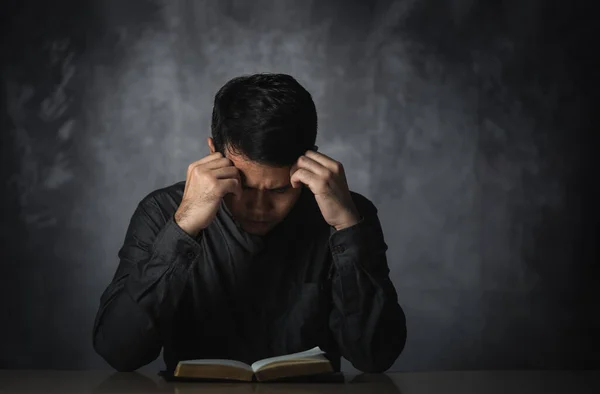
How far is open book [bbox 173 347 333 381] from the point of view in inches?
57.7

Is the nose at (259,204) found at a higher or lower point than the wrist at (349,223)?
higher

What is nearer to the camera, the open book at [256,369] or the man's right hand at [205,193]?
the open book at [256,369]

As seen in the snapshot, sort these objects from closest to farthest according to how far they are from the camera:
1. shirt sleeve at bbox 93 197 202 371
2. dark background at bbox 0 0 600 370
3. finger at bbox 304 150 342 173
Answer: shirt sleeve at bbox 93 197 202 371
finger at bbox 304 150 342 173
dark background at bbox 0 0 600 370

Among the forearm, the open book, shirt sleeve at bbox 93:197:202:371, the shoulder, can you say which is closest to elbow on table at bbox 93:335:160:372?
shirt sleeve at bbox 93:197:202:371

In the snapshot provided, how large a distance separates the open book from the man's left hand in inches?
15.4

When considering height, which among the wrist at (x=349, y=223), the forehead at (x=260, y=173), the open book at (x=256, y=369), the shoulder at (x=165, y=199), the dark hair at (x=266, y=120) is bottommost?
the open book at (x=256, y=369)

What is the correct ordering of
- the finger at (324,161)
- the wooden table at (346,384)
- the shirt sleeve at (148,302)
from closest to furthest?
the wooden table at (346,384) → the shirt sleeve at (148,302) → the finger at (324,161)

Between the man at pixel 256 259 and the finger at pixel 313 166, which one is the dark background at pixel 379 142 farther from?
the finger at pixel 313 166

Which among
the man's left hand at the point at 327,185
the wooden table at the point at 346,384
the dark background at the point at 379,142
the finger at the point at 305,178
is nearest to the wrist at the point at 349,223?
the man's left hand at the point at 327,185

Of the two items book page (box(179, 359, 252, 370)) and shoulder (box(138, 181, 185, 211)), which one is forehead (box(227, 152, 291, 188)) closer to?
→ shoulder (box(138, 181, 185, 211))

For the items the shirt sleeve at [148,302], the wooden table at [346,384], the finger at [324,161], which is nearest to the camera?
the wooden table at [346,384]

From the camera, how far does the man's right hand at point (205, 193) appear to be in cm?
172

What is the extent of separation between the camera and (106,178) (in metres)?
3.14

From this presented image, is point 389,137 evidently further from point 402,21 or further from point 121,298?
point 121,298
